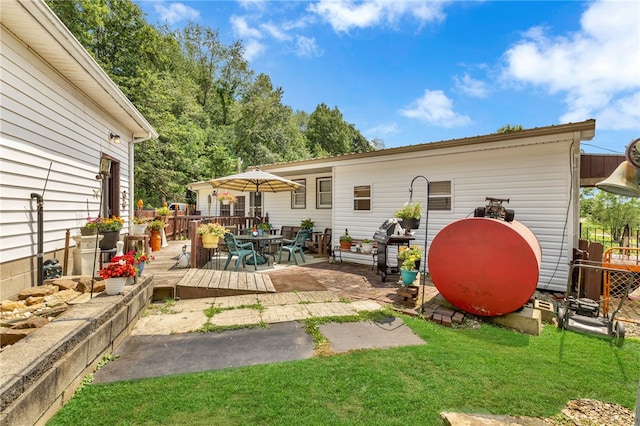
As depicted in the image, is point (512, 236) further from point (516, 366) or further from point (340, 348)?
point (340, 348)

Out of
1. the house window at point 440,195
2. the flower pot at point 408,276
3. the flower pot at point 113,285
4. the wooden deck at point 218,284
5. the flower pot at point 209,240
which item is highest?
the house window at point 440,195

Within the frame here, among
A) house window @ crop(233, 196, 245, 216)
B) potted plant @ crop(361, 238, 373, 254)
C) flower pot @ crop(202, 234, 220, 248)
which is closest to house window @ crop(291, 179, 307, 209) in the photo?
house window @ crop(233, 196, 245, 216)

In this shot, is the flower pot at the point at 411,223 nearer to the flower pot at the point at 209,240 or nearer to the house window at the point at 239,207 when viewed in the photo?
the flower pot at the point at 209,240

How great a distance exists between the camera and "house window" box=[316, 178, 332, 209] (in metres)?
10.5

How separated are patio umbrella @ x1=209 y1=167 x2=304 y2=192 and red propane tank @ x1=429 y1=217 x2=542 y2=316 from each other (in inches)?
202

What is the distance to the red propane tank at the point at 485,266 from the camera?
375cm

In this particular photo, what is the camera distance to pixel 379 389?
2.42m

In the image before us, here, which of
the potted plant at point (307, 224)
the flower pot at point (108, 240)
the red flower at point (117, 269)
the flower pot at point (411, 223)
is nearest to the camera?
the red flower at point (117, 269)

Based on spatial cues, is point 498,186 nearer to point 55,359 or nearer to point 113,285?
point 113,285

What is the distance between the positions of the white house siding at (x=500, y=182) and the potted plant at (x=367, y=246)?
30 centimetres

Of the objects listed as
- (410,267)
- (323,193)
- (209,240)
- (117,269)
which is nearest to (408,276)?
(410,267)

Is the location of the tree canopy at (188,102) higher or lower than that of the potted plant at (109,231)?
higher

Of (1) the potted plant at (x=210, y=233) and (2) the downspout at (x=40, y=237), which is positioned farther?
(1) the potted plant at (x=210, y=233)

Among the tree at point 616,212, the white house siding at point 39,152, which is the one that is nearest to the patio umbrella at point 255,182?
the white house siding at point 39,152
